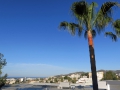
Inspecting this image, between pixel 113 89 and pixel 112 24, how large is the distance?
4.56 m

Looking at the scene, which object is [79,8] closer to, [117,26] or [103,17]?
[103,17]

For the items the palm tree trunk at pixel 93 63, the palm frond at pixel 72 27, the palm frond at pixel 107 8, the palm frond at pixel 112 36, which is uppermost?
the palm frond at pixel 107 8

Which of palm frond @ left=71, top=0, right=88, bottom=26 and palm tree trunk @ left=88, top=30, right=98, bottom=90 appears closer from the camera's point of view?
palm tree trunk @ left=88, top=30, right=98, bottom=90

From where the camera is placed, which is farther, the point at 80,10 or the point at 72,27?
the point at 72,27

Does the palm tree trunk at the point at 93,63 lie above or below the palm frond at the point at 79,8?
below

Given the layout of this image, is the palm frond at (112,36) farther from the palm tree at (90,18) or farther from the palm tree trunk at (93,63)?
the palm tree trunk at (93,63)

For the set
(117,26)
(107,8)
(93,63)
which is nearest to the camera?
(93,63)

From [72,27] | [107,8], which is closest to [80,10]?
[72,27]

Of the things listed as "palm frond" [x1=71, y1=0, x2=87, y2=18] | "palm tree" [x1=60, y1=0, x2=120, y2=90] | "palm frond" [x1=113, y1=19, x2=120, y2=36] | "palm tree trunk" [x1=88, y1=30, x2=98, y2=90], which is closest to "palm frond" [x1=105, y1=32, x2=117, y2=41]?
"palm frond" [x1=113, y1=19, x2=120, y2=36]

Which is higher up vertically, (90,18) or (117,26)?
(90,18)

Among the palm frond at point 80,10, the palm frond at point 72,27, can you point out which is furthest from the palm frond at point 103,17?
the palm frond at point 72,27

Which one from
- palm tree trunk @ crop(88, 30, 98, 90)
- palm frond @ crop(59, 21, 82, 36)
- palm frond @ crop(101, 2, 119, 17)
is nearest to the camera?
palm tree trunk @ crop(88, 30, 98, 90)

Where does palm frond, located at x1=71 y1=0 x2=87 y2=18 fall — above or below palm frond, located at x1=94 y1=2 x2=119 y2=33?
above

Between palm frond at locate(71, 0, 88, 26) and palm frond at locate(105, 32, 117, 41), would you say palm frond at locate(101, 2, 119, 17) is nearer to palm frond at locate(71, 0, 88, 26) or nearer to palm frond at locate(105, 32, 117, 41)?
palm frond at locate(71, 0, 88, 26)
